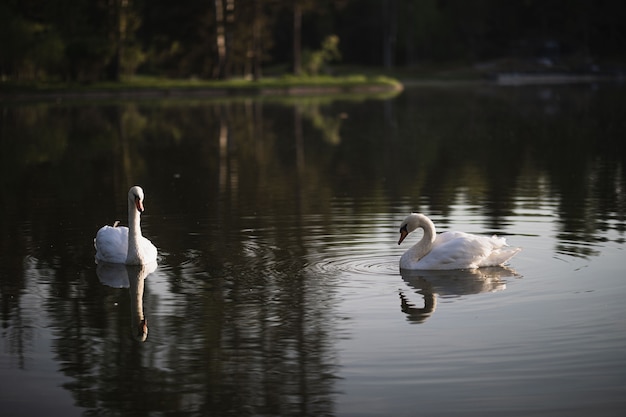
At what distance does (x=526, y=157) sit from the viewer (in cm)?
2903

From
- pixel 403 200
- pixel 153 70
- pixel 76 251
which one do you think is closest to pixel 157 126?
pixel 403 200

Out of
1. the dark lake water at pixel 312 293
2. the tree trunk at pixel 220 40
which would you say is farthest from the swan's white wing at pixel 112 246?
the tree trunk at pixel 220 40

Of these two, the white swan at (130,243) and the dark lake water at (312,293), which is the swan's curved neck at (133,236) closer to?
the white swan at (130,243)

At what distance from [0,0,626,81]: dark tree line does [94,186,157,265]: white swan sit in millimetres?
59845

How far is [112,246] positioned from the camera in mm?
14516

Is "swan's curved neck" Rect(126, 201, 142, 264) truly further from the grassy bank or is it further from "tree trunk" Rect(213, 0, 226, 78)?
"tree trunk" Rect(213, 0, 226, 78)

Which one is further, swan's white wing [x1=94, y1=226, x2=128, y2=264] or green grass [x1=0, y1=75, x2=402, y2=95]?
green grass [x1=0, y1=75, x2=402, y2=95]

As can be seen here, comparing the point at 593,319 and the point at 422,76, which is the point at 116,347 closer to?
the point at 593,319

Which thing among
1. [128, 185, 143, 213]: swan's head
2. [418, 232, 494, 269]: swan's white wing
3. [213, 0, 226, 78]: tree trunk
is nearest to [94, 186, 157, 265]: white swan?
[128, 185, 143, 213]: swan's head

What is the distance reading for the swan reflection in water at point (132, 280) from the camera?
11.6 m

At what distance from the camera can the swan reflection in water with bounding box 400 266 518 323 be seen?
11898 mm

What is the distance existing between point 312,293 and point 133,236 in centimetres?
259

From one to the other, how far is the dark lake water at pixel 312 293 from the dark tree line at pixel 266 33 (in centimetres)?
4906

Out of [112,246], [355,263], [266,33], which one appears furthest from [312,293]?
[266,33]
